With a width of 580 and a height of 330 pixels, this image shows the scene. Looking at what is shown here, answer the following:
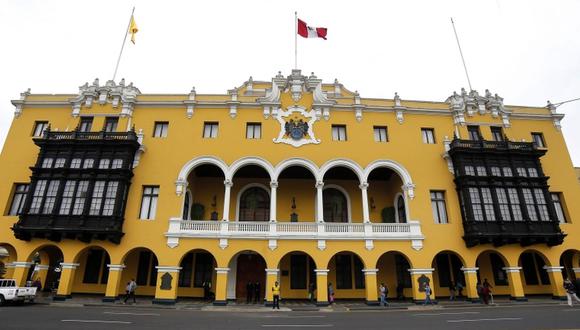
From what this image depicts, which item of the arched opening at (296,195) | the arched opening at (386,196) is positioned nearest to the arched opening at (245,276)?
the arched opening at (296,195)

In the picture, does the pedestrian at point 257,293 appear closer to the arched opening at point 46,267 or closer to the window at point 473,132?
the arched opening at point 46,267

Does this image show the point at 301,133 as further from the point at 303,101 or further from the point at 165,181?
the point at 165,181

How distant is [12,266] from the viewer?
67.3 ft

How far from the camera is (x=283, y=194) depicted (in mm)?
24938

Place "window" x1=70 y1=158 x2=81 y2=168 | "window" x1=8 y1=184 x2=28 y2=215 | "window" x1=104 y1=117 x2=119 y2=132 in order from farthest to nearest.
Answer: "window" x1=104 y1=117 x2=119 y2=132, "window" x1=8 y1=184 x2=28 y2=215, "window" x1=70 y1=158 x2=81 y2=168

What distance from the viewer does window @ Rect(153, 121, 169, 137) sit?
23.7 meters

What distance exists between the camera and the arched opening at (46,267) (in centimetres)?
2225

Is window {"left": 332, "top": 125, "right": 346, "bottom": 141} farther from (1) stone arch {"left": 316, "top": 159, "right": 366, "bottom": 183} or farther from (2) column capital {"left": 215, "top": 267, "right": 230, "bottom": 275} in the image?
(2) column capital {"left": 215, "top": 267, "right": 230, "bottom": 275}

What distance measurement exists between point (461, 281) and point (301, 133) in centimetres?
1652

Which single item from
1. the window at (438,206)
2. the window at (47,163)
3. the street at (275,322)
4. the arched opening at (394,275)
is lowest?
the street at (275,322)

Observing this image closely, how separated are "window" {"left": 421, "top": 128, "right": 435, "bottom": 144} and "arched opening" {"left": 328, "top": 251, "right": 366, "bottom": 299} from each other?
10.7 metres

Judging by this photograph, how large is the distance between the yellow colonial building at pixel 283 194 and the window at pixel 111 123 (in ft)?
0.27

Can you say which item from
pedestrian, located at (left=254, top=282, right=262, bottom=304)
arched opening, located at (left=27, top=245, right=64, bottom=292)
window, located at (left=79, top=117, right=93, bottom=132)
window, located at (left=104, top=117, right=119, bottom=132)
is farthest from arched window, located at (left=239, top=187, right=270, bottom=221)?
arched opening, located at (left=27, top=245, right=64, bottom=292)

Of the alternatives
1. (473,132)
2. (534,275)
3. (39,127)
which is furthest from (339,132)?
(39,127)
